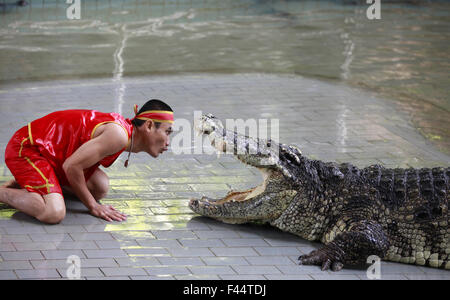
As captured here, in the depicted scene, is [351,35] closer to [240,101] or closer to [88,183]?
[240,101]

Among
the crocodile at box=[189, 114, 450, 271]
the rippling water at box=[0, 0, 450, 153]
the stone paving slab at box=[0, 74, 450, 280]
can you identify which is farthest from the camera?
the rippling water at box=[0, 0, 450, 153]

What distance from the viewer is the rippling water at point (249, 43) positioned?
28.0ft

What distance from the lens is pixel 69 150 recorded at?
442cm

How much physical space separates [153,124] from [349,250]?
4.65 feet

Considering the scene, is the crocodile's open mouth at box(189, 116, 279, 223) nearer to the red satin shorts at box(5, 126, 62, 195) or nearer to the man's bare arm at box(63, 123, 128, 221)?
the man's bare arm at box(63, 123, 128, 221)

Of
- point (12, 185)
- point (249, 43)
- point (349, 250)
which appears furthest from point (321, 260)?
point (249, 43)

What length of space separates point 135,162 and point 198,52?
4498mm

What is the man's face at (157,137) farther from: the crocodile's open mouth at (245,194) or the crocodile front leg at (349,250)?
the crocodile front leg at (349,250)

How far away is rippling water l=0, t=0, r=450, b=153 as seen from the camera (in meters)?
8.55

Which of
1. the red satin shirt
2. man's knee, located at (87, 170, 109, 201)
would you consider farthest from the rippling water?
the red satin shirt

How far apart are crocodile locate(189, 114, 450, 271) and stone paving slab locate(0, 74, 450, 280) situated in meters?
0.10

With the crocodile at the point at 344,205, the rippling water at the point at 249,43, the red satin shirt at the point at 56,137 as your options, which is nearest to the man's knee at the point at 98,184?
the red satin shirt at the point at 56,137

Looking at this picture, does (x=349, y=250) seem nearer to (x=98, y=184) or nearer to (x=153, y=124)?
(x=153, y=124)

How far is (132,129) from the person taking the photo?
4516mm
